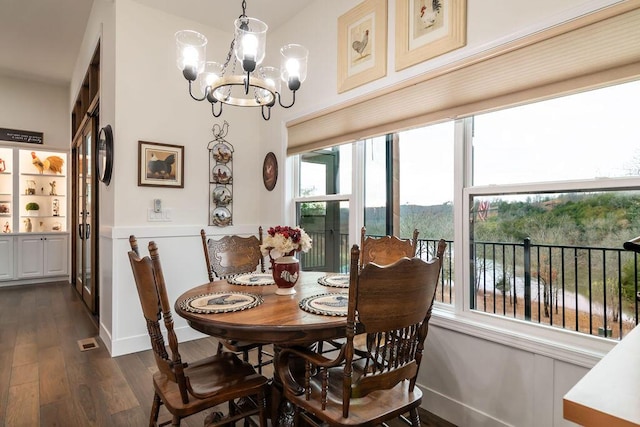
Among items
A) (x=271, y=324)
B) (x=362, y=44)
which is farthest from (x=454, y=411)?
(x=362, y=44)

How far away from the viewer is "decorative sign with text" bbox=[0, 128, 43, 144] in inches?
220

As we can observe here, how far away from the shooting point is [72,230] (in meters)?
5.88

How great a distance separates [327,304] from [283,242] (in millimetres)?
420

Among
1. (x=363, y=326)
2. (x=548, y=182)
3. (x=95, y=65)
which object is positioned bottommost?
(x=363, y=326)

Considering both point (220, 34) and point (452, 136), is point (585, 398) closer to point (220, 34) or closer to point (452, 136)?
point (452, 136)

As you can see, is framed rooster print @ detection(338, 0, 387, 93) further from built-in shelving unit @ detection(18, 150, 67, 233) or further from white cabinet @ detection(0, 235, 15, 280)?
white cabinet @ detection(0, 235, 15, 280)

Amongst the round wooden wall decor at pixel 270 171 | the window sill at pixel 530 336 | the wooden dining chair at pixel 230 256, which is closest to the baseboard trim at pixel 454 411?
the window sill at pixel 530 336

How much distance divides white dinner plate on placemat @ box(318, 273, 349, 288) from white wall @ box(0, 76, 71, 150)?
605 centimetres

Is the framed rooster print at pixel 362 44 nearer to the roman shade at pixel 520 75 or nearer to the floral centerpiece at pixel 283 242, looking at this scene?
the roman shade at pixel 520 75

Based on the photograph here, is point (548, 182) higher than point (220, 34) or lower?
lower

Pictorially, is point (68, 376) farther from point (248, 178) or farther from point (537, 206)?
point (537, 206)

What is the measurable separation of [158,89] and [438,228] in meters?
2.84

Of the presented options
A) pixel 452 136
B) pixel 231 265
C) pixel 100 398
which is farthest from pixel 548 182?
pixel 100 398

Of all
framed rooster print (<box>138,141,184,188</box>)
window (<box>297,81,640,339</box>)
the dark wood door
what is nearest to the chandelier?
window (<box>297,81,640,339</box>)
